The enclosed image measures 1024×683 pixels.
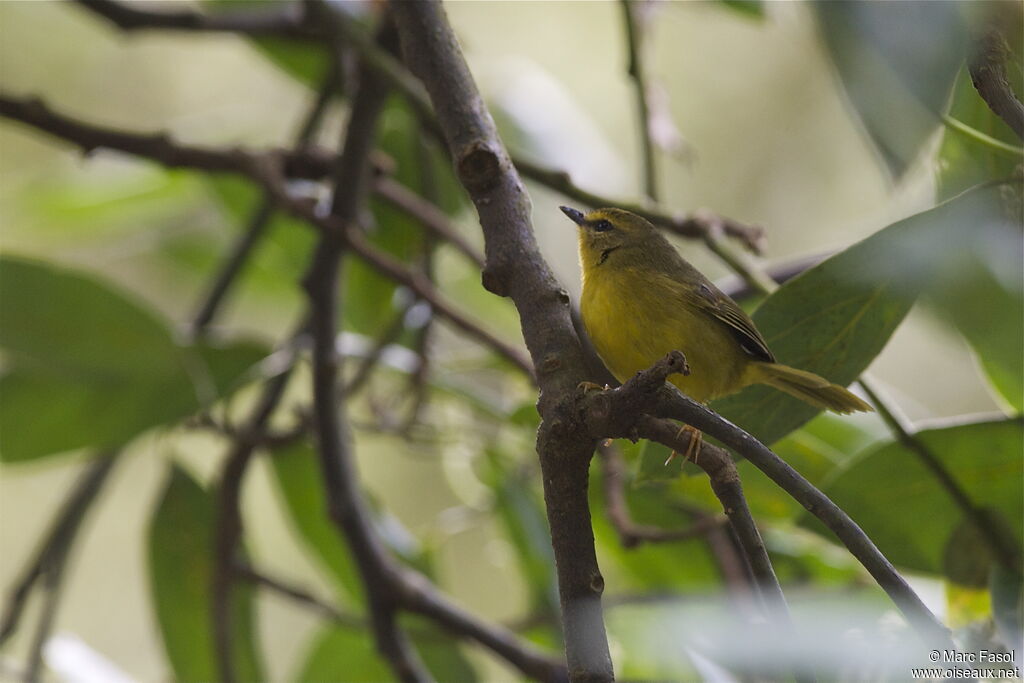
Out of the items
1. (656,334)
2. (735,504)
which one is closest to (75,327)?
(656,334)

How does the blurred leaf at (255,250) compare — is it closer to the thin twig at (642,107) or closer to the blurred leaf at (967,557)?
the thin twig at (642,107)

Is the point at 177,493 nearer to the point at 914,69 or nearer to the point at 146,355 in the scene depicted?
the point at 146,355

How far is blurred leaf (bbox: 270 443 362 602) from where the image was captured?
2.15m

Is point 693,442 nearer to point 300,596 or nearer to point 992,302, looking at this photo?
point 992,302

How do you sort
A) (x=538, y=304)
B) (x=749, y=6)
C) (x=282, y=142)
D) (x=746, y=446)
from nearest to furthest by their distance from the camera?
(x=746, y=446), (x=538, y=304), (x=749, y=6), (x=282, y=142)

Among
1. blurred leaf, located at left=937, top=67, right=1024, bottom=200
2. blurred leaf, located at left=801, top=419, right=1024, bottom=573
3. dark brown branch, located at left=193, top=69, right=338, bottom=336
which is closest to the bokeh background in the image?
dark brown branch, located at left=193, top=69, right=338, bottom=336

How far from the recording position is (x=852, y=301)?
1074 millimetres

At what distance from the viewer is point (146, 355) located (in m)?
1.73

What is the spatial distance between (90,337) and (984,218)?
4.49 ft

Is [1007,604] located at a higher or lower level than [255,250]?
higher

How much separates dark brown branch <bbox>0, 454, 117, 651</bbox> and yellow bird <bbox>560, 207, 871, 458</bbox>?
3.43 ft

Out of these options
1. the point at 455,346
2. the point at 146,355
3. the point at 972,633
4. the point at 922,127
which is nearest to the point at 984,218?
the point at 922,127

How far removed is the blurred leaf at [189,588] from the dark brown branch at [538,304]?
133 centimetres

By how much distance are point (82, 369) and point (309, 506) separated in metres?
0.61
